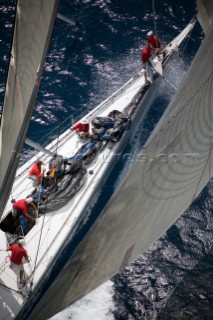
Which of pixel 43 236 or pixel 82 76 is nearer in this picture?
pixel 43 236

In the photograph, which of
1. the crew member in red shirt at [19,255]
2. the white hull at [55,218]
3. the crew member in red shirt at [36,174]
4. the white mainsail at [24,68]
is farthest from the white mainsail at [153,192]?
the crew member in red shirt at [36,174]

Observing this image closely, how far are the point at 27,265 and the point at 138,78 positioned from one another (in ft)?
41.9

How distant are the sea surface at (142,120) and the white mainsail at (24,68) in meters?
7.47

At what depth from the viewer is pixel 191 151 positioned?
875cm

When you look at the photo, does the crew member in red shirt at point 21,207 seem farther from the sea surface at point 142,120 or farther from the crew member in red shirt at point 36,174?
the sea surface at point 142,120

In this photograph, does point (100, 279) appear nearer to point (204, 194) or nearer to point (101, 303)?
point (101, 303)

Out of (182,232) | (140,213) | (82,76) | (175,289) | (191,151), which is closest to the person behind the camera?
(140,213)

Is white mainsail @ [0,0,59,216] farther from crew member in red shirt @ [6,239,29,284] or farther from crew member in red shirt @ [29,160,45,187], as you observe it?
crew member in red shirt @ [29,160,45,187]

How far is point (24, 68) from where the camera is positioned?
9.29 meters

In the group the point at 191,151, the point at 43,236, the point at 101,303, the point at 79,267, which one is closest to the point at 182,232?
the point at 101,303

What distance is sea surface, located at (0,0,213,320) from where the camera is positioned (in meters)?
13.7

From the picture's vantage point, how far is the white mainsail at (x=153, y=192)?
7074 millimetres

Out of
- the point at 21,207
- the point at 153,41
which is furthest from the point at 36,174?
the point at 153,41

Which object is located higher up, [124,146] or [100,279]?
[124,146]
